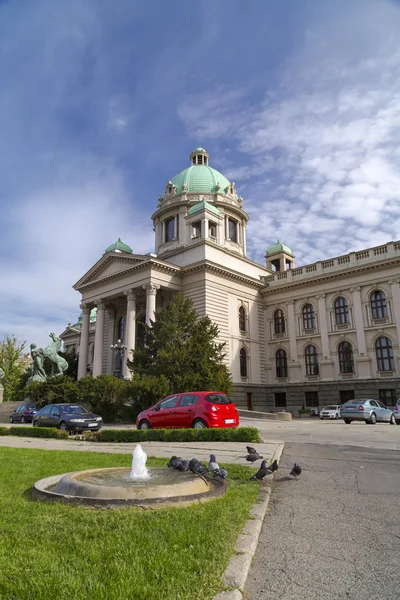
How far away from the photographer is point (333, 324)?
4150cm

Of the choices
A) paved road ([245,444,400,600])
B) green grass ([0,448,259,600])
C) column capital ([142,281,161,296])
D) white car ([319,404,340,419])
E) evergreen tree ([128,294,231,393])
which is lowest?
paved road ([245,444,400,600])

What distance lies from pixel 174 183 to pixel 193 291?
67.1ft

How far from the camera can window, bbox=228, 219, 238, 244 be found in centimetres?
5291

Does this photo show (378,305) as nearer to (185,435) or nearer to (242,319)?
(242,319)

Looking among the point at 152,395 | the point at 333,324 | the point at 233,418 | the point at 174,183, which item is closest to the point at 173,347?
the point at 152,395

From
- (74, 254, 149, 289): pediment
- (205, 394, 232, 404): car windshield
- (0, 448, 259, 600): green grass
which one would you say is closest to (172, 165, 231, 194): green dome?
(74, 254, 149, 289): pediment

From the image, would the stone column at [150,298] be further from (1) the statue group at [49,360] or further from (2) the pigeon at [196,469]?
(2) the pigeon at [196,469]

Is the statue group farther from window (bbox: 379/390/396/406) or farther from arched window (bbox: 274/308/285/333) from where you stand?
window (bbox: 379/390/396/406)

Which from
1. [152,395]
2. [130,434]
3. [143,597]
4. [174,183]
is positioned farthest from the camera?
[174,183]

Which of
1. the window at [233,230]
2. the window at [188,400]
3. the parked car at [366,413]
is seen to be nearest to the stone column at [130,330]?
the window at [233,230]

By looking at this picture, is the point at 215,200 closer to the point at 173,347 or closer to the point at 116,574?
the point at 173,347

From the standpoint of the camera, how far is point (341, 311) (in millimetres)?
41625

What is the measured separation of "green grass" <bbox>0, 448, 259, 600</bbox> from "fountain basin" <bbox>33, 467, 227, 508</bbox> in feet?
0.48

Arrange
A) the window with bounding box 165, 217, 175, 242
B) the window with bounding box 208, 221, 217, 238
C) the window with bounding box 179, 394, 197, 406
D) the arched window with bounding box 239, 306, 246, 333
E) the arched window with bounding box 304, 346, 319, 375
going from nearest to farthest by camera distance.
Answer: the window with bounding box 179, 394, 197, 406, the arched window with bounding box 304, 346, 319, 375, the arched window with bounding box 239, 306, 246, 333, the window with bounding box 208, 221, 217, 238, the window with bounding box 165, 217, 175, 242
